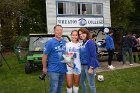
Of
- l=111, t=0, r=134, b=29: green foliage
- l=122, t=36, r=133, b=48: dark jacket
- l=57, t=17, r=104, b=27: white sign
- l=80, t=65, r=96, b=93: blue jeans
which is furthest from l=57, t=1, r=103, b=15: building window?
l=80, t=65, r=96, b=93: blue jeans

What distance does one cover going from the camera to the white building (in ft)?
92.5

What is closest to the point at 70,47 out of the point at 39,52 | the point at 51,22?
the point at 39,52

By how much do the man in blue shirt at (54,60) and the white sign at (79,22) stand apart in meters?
20.8

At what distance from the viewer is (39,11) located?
43688mm

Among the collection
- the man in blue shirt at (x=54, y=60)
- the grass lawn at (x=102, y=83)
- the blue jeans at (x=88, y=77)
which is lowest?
the grass lawn at (x=102, y=83)

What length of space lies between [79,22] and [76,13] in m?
1.17

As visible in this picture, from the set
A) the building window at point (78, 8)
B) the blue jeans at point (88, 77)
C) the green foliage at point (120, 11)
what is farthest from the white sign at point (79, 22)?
the blue jeans at point (88, 77)

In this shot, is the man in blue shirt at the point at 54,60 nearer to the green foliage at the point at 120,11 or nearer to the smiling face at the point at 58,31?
the smiling face at the point at 58,31

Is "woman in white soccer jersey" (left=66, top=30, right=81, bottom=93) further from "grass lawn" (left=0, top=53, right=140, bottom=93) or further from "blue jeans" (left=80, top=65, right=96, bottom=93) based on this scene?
"grass lawn" (left=0, top=53, right=140, bottom=93)

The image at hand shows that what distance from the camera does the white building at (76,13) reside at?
28203 mm

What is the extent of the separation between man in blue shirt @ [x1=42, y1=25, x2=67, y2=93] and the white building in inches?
820

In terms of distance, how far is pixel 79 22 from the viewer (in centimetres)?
2884

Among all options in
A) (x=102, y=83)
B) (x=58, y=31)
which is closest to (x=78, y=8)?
(x=102, y=83)

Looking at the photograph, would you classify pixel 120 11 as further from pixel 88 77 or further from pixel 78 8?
pixel 88 77
